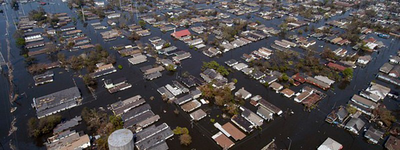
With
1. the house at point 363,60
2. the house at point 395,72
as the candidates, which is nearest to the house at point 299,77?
the house at point 363,60

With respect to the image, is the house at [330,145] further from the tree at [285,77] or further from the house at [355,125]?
the tree at [285,77]

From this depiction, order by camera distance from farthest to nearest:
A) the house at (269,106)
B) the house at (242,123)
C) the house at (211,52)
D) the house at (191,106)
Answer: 1. the house at (211,52)
2. the house at (191,106)
3. the house at (269,106)
4. the house at (242,123)

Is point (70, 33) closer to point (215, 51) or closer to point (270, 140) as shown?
point (215, 51)

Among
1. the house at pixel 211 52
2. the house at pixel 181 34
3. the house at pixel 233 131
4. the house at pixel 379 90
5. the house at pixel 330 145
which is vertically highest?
the house at pixel 181 34

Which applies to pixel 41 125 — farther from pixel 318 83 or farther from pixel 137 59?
pixel 318 83

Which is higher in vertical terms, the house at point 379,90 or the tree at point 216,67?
the tree at point 216,67

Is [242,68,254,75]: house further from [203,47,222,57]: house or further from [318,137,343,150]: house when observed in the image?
[318,137,343,150]: house

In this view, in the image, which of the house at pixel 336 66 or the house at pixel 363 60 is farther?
the house at pixel 363 60

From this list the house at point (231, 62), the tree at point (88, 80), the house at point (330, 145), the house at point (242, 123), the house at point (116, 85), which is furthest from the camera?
the house at point (231, 62)
